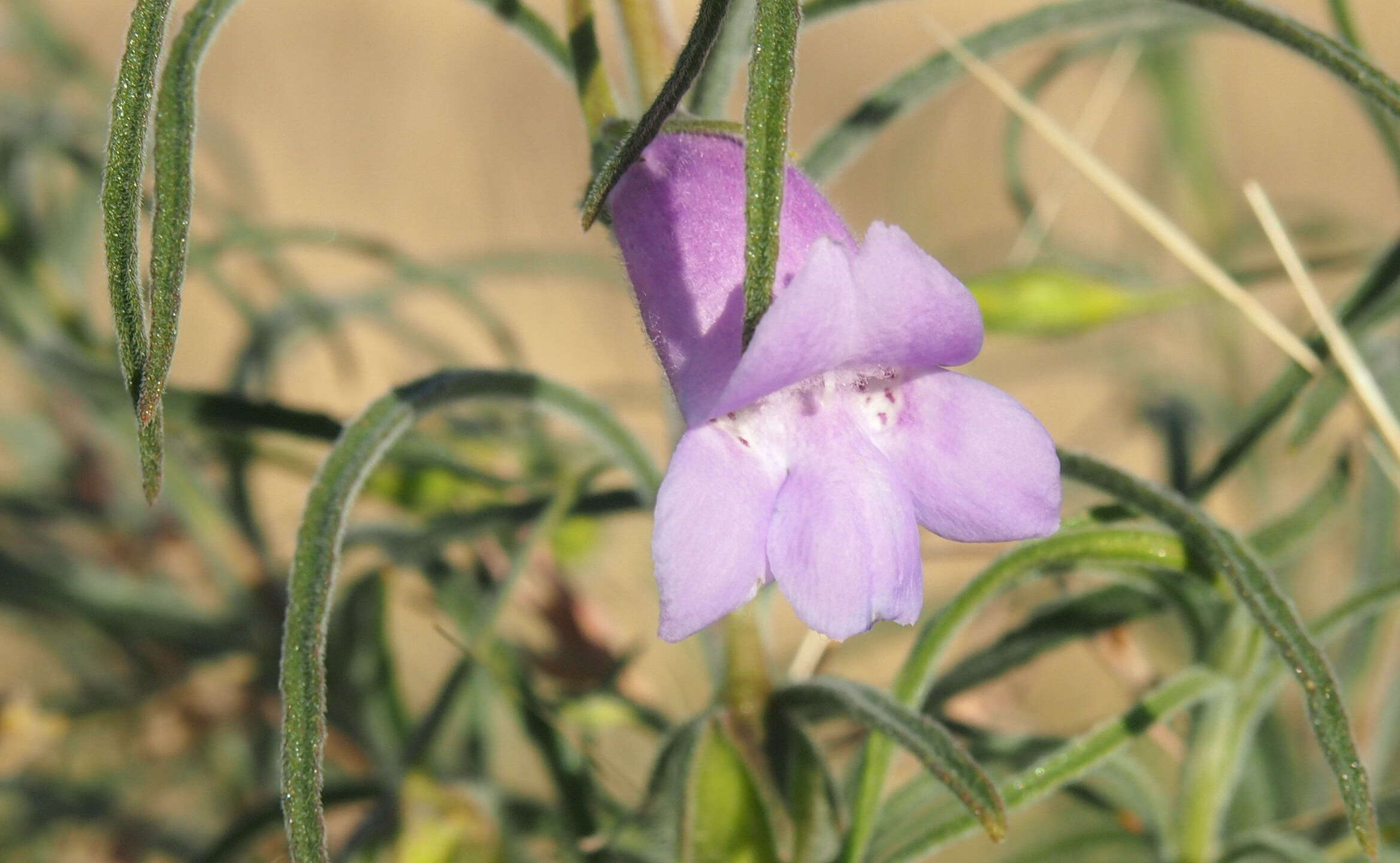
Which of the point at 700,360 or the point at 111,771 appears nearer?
the point at 700,360

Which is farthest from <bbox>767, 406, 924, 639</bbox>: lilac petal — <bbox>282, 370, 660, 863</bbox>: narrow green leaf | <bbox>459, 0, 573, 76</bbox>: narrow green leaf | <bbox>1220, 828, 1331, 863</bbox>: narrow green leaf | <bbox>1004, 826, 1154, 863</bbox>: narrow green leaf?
<bbox>1004, 826, 1154, 863</bbox>: narrow green leaf

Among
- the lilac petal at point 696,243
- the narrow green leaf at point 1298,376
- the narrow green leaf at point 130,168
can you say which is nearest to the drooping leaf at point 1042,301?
the narrow green leaf at point 1298,376

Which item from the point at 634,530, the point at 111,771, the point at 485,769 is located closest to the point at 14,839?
the point at 111,771

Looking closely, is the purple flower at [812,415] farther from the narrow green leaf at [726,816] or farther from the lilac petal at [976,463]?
the narrow green leaf at [726,816]

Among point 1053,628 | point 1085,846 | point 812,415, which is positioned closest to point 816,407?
point 812,415

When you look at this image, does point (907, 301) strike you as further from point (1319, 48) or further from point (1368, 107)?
point (1368, 107)

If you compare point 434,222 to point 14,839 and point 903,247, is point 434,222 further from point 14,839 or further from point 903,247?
point 903,247

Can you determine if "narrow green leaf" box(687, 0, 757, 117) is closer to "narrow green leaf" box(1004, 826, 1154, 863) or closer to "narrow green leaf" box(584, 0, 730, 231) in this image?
"narrow green leaf" box(584, 0, 730, 231)
